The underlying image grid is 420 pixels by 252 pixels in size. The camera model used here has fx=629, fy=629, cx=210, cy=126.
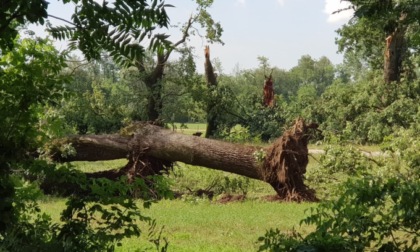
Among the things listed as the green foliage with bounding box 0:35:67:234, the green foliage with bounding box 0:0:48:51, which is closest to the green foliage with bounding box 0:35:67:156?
the green foliage with bounding box 0:35:67:234

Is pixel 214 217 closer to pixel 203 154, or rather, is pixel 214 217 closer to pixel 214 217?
pixel 214 217

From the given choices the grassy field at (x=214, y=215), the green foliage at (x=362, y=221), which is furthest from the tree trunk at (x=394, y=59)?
the green foliage at (x=362, y=221)

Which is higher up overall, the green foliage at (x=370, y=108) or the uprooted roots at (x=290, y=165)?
the green foliage at (x=370, y=108)

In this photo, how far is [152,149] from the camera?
544 inches

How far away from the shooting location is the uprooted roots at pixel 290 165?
12477 mm

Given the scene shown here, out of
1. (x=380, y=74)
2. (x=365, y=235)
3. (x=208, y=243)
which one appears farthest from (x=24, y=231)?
(x=380, y=74)

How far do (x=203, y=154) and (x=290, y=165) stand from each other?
6.31 ft

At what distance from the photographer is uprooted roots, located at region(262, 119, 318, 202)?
12.5 meters

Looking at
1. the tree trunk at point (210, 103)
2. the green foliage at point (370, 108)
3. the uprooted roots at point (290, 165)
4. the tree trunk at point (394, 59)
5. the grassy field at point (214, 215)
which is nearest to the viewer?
the grassy field at point (214, 215)

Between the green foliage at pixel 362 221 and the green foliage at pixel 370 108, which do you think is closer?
the green foliage at pixel 362 221

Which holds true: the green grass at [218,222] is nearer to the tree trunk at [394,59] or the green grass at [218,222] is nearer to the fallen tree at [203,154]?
the fallen tree at [203,154]

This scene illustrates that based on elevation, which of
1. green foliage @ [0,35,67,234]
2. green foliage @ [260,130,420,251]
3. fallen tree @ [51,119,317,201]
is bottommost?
fallen tree @ [51,119,317,201]

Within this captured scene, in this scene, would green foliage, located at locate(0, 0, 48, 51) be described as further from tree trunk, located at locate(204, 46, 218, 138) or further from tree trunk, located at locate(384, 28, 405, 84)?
tree trunk, located at locate(384, 28, 405, 84)

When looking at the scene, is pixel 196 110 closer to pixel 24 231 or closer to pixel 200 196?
pixel 200 196
